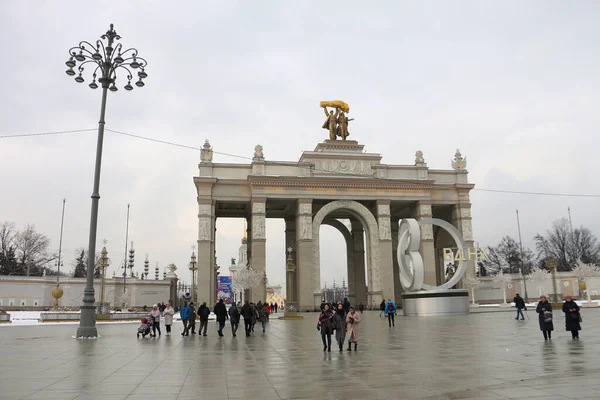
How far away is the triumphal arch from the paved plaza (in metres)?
30.7

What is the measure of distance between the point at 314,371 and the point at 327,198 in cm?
3845

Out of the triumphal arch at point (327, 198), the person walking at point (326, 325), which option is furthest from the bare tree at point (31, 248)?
the person walking at point (326, 325)

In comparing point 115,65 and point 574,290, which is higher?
point 115,65

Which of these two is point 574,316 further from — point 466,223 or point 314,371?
point 466,223

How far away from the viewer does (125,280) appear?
5641 centimetres

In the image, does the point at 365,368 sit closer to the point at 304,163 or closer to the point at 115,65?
the point at 115,65

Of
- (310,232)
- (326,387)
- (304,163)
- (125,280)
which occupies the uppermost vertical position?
(304,163)

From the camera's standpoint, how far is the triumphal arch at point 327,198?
151ft

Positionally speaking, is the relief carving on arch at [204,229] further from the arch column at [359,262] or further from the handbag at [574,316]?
the handbag at [574,316]

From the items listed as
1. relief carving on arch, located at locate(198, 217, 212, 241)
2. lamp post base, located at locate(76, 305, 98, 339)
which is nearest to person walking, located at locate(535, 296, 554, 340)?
lamp post base, located at locate(76, 305, 98, 339)

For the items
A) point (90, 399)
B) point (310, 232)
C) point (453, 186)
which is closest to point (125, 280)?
point (310, 232)

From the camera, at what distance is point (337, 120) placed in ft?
169

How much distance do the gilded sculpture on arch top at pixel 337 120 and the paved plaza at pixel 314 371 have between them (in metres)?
37.9

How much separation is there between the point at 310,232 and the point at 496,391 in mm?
39604
